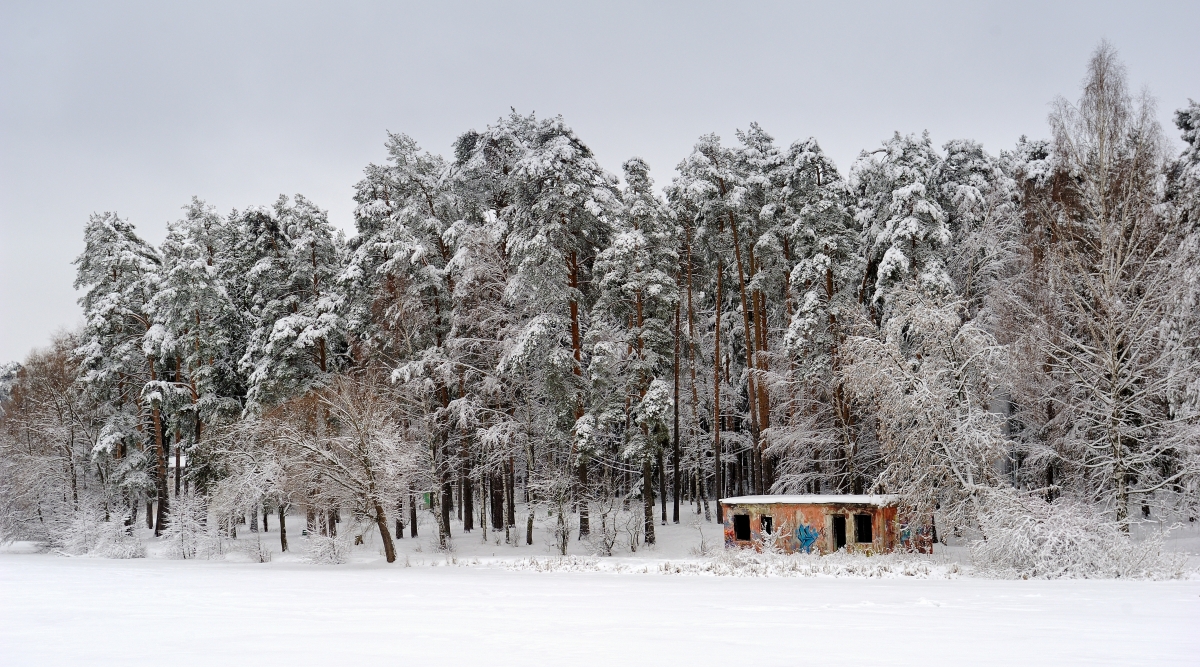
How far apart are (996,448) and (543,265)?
50.6ft

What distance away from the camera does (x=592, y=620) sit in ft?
34.6

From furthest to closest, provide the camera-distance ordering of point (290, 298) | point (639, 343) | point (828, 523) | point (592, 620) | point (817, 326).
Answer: point (290, 298)
point (639, 343)
point (817, 326)
point (828, 523)
point (592, 620)

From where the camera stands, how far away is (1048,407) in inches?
1139

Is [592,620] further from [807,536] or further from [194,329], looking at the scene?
[194,329]

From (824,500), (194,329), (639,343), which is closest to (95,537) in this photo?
(194,329)

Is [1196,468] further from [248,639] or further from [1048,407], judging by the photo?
[248,639]

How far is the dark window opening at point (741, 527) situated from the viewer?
2681 centimetres

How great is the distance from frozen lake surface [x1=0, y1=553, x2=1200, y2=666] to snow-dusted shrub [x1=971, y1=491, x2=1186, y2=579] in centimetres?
151

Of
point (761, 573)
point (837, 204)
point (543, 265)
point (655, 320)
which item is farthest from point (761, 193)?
point (761, 573)

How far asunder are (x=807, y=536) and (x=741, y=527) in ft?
8.95

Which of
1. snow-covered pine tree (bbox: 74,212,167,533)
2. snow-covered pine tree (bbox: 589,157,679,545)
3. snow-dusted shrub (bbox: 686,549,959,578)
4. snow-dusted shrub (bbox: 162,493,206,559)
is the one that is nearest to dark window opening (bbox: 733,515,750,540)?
snow-dusted shrub (bbox: 686,549,959,578)

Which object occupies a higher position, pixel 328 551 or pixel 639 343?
pixel 639 343

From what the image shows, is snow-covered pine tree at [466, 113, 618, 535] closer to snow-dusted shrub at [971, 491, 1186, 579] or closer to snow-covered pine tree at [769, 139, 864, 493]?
snow-covered pine tree at [769, 139, 864, 493]

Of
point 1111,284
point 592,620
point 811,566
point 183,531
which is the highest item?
point 1111,284
